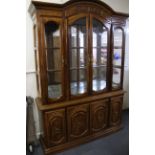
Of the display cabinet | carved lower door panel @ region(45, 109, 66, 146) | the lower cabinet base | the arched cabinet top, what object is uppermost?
the arched cabinet top

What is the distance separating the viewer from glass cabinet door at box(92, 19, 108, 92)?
232 centimetres

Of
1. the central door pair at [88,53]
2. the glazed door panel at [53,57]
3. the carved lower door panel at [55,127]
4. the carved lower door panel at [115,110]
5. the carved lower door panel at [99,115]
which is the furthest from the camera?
the carved lower door panel at [115,110]

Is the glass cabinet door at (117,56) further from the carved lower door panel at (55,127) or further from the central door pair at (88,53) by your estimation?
the carved lower door panel at (55,127)

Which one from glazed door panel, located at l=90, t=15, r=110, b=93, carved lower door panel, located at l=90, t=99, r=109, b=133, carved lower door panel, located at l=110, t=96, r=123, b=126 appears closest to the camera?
glazed door panel, located at l=90, t=15, r=110, b=93

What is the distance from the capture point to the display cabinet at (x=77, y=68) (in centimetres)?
197

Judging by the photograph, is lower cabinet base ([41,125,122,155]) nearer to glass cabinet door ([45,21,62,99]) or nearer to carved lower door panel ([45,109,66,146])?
carved lower door panel ([45,109,66,146])

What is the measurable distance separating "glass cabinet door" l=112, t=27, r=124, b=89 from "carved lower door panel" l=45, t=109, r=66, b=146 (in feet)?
3.45

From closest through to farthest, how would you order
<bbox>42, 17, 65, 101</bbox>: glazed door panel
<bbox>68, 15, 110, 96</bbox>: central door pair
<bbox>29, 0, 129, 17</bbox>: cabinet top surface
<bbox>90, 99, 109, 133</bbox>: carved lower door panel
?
<bbox>29, 0, 129, 17</bbox>: cabinet top surface → <bbox>42, 17, 65, 101</bbox>: glazed door panel → <bbox>68, 15, 110, 96</bbox>: central door pair → <bbox>90, 99, 109, 133</bbox>: carved lower door panel

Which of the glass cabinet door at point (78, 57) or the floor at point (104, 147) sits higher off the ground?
the glass cabinet door at point (78, 57)

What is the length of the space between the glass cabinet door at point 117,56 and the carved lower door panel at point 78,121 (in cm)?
70

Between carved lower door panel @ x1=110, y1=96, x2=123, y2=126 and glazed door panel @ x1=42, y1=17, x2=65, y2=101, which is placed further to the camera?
carved lower door panel @ x1=110, y1=96, x2=123, y2=126

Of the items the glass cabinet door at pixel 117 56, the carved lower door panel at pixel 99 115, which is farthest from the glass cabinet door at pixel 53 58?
the glass cabinet door at pixel 117 56

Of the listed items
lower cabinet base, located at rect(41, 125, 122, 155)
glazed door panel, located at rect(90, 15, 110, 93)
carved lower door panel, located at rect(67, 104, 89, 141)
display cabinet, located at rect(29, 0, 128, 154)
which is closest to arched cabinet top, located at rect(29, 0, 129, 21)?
display cabinet, located at rect(29, 0, 128, 154)
